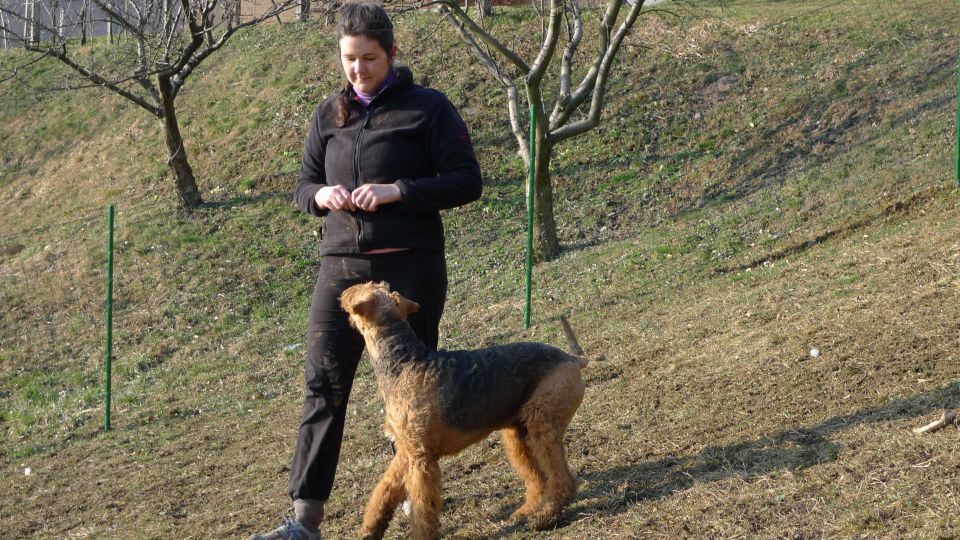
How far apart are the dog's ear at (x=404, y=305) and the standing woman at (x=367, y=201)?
85 mm

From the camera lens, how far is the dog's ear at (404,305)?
3.80 m

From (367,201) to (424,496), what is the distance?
1242mm

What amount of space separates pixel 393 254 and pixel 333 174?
448mm

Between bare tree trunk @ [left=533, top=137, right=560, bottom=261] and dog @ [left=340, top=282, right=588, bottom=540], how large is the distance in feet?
24.4

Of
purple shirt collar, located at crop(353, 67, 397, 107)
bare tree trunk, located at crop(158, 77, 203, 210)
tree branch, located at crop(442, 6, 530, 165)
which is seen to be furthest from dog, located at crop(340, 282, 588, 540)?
bare tree trunk, located at crop(158, 77, 203, 210)

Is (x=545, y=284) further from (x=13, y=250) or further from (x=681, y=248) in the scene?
(x=13, y=250)

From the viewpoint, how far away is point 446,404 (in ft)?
12.5

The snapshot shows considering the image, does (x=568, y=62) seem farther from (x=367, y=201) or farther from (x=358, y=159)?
(x=367, y=201)

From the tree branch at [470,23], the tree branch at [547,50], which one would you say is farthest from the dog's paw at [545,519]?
the tree branch at [547,50]

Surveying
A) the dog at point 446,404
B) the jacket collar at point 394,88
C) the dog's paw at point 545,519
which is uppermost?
the jacket collar at point 394,88

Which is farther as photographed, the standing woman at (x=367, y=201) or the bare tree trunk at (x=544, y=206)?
the bare tree trunk at (x=544, y=206)

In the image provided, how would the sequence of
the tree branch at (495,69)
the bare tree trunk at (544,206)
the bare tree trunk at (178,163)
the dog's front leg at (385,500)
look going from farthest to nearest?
the bare tree trunk at (178,163), the bare tree trunk at (544,206), the tree branch at (495,69), the dog's front leg at (385,500)

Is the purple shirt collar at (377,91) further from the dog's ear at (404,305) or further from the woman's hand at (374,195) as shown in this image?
the dog's ear at (404,305)

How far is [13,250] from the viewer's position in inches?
505
